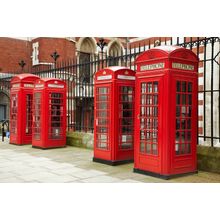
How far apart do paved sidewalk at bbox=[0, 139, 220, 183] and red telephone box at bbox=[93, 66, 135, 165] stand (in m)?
0.31

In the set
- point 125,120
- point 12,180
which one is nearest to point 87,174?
point 12,180

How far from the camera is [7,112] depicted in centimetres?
1928

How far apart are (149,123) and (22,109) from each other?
20.0ft

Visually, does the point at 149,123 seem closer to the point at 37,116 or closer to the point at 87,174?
the point at 87,174

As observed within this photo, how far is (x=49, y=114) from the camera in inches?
394

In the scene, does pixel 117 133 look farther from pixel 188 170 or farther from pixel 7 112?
pixel 7 112

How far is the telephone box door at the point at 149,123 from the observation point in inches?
233

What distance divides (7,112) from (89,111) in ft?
19.1

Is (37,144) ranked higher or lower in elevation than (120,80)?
lower

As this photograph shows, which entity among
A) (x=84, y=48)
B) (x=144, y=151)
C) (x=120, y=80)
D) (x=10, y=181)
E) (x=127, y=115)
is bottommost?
(x=10, y=181)

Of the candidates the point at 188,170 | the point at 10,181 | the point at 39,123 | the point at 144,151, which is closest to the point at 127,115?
the point at 144,151

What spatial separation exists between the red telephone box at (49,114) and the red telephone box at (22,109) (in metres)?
0.75

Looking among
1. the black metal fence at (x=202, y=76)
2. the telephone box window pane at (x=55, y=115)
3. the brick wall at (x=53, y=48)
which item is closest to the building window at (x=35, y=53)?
the brick wall at (x=53, y=48)

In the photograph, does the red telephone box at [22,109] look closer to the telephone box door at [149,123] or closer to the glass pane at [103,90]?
the glass pane at [103,90]
